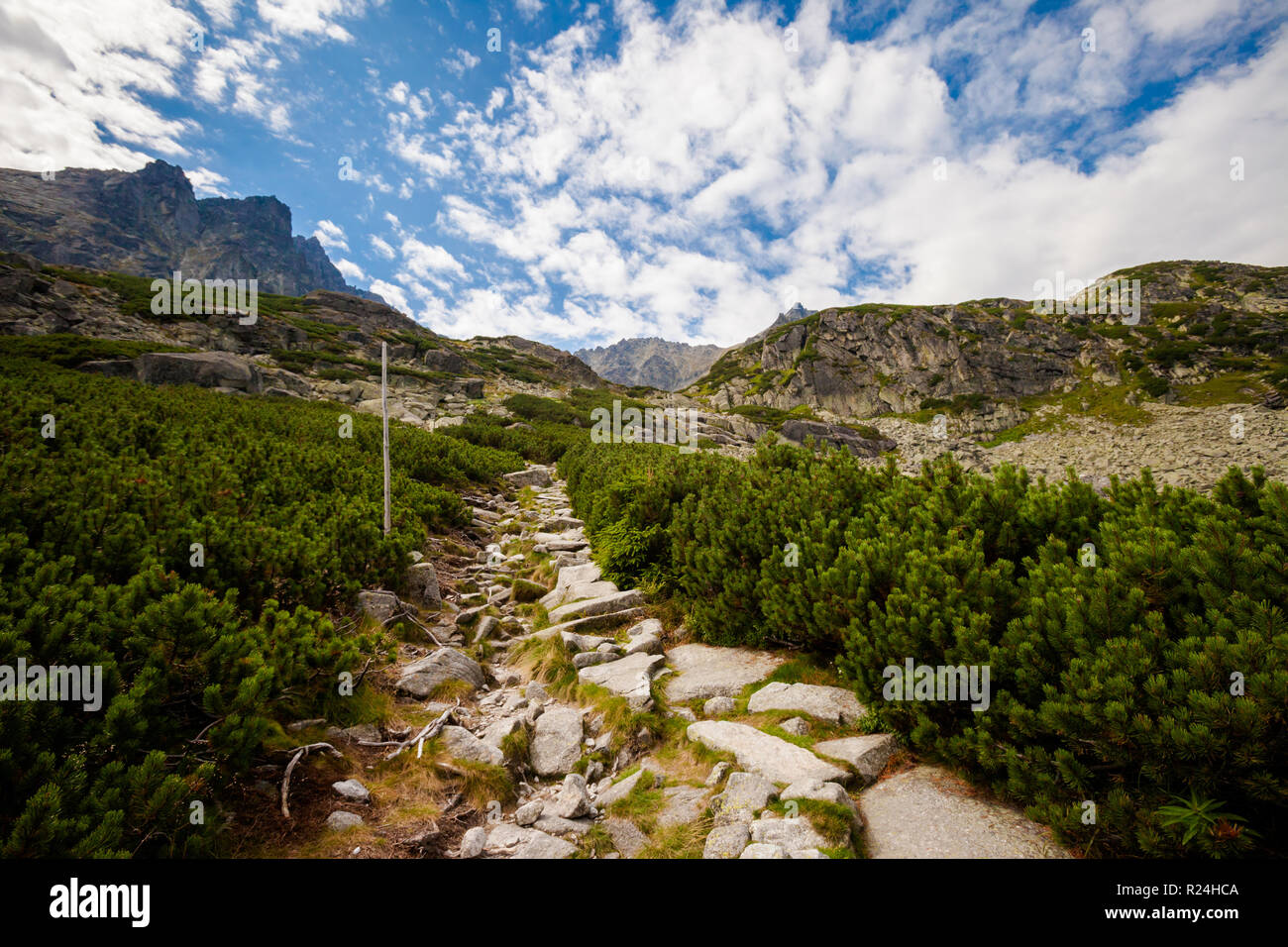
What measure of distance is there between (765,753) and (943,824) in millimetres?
1395

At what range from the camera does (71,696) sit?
3129mm

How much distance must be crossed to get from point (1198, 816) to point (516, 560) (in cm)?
1165

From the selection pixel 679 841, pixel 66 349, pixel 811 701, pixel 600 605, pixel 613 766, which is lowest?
pixel 613 766

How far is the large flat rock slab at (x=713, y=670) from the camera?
615 centimetres

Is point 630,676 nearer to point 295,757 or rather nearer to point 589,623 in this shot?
point 589,623

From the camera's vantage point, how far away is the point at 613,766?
5203 millimetres

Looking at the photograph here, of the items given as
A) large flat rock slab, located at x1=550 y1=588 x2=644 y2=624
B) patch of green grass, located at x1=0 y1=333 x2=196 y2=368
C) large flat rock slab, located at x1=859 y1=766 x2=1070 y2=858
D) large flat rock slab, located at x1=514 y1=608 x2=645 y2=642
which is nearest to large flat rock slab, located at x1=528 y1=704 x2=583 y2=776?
large flat rock slab, located at x1=514 y1=608 x2=645 y2=642

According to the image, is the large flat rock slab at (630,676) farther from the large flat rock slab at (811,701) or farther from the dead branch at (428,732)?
the dead branch at (428,732)

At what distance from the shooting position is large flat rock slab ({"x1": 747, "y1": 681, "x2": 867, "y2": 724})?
5.16 metres

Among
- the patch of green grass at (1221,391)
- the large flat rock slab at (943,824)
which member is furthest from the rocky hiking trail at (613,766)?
the patch of green grass at (1221,391)

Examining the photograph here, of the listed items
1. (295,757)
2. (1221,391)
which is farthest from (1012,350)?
(295,757)

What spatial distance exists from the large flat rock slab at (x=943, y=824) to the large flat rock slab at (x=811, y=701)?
0.99 m

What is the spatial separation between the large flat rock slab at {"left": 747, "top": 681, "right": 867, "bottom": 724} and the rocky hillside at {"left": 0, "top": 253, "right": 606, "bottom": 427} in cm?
3314
